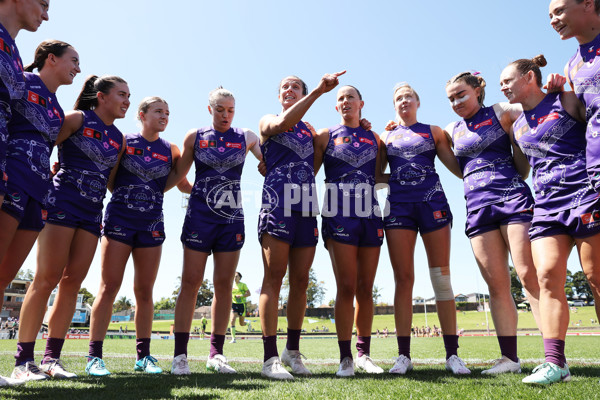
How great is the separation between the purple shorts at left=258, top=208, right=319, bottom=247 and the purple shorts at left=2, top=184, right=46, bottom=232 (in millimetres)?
1903

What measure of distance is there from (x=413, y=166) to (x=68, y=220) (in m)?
3.61

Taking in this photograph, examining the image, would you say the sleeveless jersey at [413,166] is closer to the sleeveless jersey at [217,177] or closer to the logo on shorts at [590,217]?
the logo on shorts at [590,217]

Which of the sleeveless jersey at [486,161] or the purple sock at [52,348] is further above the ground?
the sleeveless jersey at [486,161]

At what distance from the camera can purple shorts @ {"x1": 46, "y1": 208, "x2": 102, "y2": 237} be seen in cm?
386

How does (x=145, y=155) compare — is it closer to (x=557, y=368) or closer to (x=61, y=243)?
(x=61, y=243)

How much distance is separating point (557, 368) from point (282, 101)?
351 centimetres

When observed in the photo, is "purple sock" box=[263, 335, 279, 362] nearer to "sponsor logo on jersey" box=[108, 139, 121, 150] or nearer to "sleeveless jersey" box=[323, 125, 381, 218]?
"sleeveless jersey" box=[323, 125, 381, 218]

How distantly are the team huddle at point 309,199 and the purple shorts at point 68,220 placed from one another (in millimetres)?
13

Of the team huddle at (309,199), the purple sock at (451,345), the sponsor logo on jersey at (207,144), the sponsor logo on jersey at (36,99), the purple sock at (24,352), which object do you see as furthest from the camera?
the sponsor logo on jersey at (207,144)

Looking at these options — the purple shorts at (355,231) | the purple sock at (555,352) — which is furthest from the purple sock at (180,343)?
the purple sock at (555,352)

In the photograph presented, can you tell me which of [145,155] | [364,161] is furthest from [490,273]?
[145,155]

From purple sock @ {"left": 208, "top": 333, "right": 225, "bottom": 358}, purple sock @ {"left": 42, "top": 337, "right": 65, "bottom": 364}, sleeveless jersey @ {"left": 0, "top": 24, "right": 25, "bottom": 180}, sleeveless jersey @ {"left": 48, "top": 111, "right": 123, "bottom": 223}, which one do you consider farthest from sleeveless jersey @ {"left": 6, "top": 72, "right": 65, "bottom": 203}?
purple sock @ {"left": 208, "top": 333, "right": 225, "bottom": 358}

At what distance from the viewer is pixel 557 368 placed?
119 inches

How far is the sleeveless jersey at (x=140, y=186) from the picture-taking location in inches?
177
